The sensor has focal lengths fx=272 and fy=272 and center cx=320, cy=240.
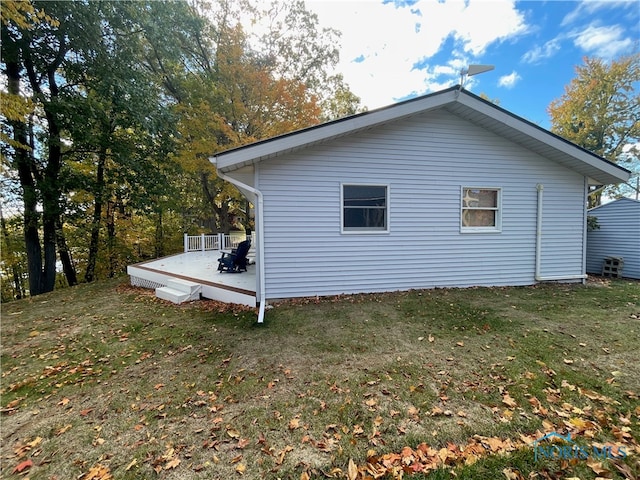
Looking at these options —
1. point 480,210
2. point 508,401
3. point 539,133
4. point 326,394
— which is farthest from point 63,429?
point 539,133

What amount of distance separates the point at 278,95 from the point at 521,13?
9407mm

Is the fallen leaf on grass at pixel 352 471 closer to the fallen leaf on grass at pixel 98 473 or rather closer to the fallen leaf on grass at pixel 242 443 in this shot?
the fallen leaf on grass at pixel 242 443

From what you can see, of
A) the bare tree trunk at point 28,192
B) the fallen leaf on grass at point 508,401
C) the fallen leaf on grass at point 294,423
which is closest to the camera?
the fallen leaf on grass at point 294,423

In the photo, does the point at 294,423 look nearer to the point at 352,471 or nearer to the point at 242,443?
the point at 242,443

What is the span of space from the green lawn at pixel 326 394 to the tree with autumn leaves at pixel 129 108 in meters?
5.61

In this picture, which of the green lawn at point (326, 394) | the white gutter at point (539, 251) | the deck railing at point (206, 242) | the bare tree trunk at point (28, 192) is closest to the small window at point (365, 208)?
the green lawn at point (326, 394)

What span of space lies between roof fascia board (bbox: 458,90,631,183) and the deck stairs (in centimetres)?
744

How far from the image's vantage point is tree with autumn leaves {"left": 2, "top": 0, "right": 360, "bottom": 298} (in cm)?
856

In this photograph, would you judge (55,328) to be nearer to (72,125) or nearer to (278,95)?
(72,125)

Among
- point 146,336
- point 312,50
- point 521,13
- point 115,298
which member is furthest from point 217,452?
point 312,50

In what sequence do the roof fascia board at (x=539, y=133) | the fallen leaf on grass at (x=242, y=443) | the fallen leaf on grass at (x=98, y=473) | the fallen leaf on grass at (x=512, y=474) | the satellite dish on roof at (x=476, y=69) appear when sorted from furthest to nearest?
the roof fascia board at (x=539, y=133) → the satellite dish on roof at (x=476, y=69) → the fallen leaf on grass at (x=242, y=443) → the fallen leaf on grass at (x=98, y=473) → the fallen leaf on grass at (x=512, y=474)

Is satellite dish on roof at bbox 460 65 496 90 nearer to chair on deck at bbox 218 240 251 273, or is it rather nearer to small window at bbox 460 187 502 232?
small window at bbox 460 187 502 232

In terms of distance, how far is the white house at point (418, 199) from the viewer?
19.3 feet

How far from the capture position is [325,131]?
558 cm
